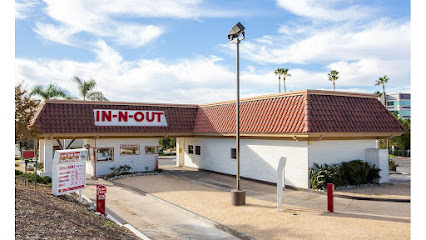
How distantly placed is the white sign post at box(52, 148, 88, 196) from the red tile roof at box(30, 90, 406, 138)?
8.28 metres

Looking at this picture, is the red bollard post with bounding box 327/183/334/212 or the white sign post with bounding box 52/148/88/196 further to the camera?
the red bollard post with bounding box 327/183/334/212

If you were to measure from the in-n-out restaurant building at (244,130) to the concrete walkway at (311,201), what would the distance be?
119 centimetres

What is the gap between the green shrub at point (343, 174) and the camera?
17.2 meters

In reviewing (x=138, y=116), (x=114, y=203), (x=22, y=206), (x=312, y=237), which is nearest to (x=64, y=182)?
(x=114, y=203)

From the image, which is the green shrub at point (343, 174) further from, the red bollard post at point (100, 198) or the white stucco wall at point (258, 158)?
the red bollard post at point (100, 198)

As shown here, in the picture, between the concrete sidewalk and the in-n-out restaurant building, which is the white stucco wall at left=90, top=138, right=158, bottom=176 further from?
the concrete sidewalk

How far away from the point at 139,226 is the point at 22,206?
13.1ft

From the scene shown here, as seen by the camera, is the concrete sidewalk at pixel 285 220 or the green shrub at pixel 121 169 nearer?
the concrete sidewalk at pixel 285 220

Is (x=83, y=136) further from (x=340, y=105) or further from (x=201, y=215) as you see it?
(x=340, y=105)

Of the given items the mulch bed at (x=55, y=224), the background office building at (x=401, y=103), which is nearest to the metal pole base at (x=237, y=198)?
the mulch bed at (x=55, y=224)

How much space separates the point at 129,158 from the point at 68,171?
1120 cm

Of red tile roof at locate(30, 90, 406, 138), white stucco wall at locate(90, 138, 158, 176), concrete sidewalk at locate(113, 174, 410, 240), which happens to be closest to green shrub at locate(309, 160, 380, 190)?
red tile roof at locate(30, 90, 406, 138)

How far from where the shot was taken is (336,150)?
1878 cm

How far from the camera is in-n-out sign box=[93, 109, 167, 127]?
23359 mm
